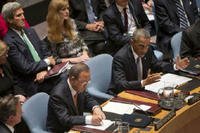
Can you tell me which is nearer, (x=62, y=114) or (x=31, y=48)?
(x=62, y=114)

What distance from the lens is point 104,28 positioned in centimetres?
655

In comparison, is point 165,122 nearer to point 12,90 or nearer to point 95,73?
point 95,73

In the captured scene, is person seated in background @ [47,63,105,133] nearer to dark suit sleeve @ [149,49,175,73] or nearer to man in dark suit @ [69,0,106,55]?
dark suit sleeve @ [149,49,175,73]

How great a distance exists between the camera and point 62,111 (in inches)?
175

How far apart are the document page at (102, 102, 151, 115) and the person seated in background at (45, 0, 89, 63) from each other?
1.27 metres

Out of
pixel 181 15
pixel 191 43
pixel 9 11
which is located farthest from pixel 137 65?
pixel 181 15

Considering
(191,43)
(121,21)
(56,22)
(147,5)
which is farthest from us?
(147,5)

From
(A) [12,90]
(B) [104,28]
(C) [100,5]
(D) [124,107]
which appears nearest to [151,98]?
(D) [124,107]

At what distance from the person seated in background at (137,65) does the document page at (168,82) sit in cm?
5

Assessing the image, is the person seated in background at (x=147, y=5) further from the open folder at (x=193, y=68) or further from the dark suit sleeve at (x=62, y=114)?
the dark suit sleeve at (x=62, y=114)

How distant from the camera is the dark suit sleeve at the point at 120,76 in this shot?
5.00m

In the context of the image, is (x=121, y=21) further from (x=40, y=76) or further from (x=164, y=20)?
(x=40, y=76)

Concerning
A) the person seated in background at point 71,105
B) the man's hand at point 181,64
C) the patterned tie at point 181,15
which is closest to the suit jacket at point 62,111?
the person seated in background at point 71,105

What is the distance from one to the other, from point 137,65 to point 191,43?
95 cm
